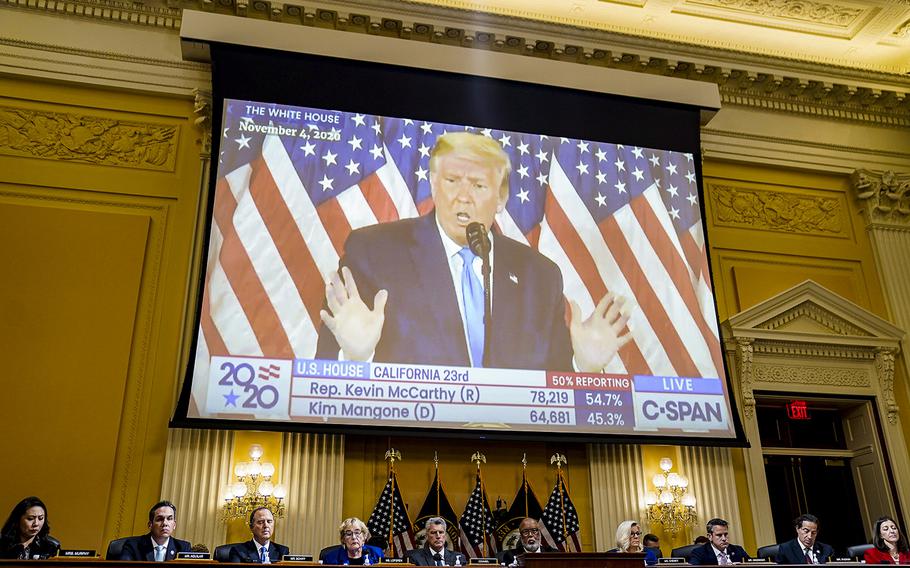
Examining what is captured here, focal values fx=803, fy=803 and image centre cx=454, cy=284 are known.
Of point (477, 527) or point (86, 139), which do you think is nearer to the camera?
point (477, 527)

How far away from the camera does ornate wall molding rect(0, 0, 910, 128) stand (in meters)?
7.89

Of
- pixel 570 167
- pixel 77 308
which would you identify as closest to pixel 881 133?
pixel 570 167

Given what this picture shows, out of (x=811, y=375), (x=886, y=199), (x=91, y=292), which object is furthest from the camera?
(x=886, y=199)

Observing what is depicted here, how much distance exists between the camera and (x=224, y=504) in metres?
6.28

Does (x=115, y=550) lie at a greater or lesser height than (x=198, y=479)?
lesser

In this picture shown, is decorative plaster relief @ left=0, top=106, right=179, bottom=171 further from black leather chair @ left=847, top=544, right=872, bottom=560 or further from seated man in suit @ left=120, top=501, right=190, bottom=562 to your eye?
black leather chair @ left=847, top=544, right=872, bottom=560

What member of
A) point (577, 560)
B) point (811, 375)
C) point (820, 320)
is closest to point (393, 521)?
point (577, 560)

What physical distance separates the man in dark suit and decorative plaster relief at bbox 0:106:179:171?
2.13 meters

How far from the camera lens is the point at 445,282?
709 centimetres

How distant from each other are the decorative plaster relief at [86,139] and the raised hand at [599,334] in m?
4.05

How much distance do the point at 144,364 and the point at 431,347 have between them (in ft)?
7.89

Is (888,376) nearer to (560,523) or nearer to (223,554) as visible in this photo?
(560,523)

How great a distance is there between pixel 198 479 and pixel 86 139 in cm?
337

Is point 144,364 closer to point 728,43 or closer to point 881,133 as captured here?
point 728,43
